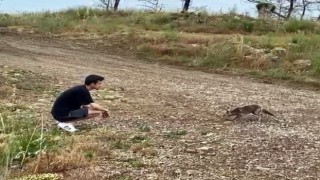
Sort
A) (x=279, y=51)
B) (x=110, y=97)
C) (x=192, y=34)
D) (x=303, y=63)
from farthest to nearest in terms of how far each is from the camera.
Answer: (x=192, y=34) → (x=279, y=51) → (x=303, y=63) → (x=110, y=97)

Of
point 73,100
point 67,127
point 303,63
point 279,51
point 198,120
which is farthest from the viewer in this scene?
point 279,51

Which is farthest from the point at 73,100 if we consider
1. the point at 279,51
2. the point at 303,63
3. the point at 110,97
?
the point at 279,51

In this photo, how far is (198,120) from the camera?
371 inches

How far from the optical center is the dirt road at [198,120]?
259 inches

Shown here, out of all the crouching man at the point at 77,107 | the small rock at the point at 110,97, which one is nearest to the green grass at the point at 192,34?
the small rock at the point at 110,97

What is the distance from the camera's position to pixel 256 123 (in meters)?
8.97

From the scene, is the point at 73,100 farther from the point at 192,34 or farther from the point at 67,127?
the point at 192,34

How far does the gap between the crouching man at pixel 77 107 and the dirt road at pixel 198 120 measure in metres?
0.39

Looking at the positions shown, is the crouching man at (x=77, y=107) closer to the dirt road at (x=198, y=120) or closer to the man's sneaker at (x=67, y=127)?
the man's sneaker at (x=67, y=127)

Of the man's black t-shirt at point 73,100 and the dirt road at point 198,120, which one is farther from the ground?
the man's black t-shirt at point 73,100

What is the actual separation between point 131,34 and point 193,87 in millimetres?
7103

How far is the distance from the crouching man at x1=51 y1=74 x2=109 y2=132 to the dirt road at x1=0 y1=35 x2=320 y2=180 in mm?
391

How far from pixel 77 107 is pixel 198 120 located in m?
1.89

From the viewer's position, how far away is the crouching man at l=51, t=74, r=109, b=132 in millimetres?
8531
